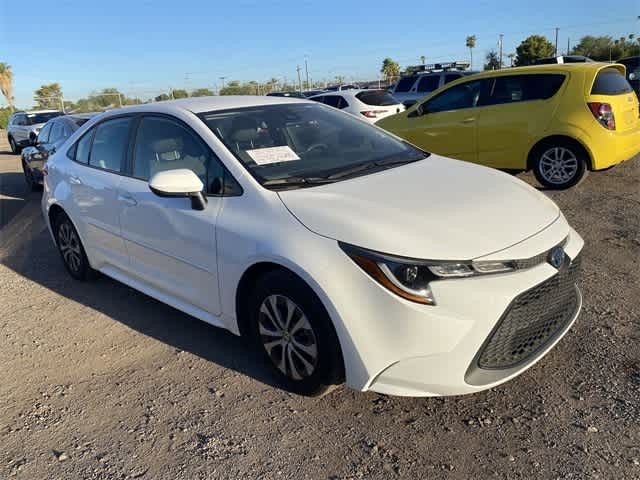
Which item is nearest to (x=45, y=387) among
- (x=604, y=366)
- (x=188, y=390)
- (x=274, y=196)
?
(x=188, y=390)

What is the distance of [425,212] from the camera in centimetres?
266

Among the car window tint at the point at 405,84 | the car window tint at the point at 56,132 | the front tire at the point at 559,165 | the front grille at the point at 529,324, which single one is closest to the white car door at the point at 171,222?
the front grille at the point at 529,324

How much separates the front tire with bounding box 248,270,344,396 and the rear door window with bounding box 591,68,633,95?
18.0 feet

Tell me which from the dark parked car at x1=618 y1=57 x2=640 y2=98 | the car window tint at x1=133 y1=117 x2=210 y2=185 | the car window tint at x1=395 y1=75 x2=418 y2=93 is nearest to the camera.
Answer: the car window tint at x1=133 y1=117 x2=210 y2=185

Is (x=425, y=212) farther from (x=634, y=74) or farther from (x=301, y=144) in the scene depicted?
(x=634, y=74)

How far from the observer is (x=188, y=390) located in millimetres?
3145

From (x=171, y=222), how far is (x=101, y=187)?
3.64 ft

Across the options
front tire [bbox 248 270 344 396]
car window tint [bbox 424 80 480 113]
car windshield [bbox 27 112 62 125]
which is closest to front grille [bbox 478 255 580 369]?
front tire [bbox 248 270 344 396]

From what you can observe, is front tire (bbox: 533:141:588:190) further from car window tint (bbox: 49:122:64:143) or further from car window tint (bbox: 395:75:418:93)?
car window tint (bbox: 395:75:418:93)

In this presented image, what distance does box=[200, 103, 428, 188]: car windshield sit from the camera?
317 cm

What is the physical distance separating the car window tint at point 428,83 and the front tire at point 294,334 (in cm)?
1396

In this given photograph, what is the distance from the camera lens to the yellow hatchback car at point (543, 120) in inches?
255

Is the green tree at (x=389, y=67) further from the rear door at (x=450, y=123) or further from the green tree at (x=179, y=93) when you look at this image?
the rear door at (x=450, y=123)

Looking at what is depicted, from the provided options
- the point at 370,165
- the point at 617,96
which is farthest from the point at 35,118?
the point at 370,165
